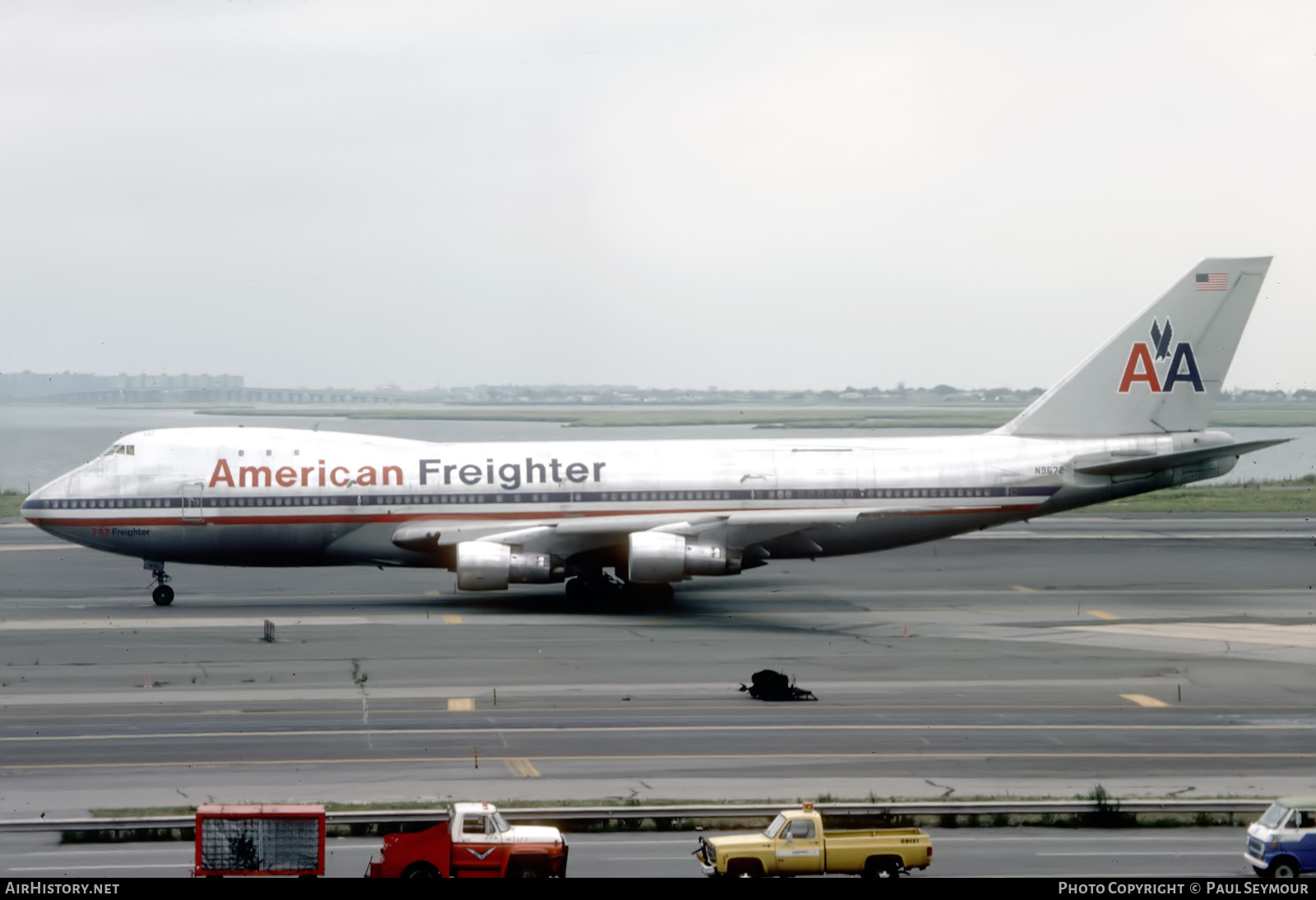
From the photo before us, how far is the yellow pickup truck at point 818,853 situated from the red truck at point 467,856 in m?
2.19

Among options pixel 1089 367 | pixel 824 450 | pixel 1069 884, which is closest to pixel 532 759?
pixel 1069 884

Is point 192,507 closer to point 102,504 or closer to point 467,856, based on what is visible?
point 102,504

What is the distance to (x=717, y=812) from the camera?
2147 centimetres

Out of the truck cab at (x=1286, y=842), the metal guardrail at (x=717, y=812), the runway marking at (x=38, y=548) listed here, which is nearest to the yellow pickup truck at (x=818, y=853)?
the metal guardrail at (x=717, y=812)

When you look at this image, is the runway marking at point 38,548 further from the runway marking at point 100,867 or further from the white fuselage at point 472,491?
the runway marking at point 100,867

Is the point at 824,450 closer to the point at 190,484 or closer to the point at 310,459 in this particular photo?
the point at 310,459

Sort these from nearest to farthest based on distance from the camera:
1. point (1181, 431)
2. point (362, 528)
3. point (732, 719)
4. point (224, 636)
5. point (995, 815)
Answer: point (995, 815), point (732, 719), point (224, 636), point (362, 528), point (1181, 431)

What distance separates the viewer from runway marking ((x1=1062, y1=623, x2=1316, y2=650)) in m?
39.6

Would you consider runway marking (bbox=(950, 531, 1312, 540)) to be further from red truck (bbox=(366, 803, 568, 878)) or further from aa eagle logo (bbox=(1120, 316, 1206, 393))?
red truck (bbox=(366, 803, 568, 878))

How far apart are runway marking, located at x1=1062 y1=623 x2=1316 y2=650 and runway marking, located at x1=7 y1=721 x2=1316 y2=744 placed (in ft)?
36.2

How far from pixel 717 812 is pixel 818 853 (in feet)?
12.3

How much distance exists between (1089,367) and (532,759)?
1231 inches

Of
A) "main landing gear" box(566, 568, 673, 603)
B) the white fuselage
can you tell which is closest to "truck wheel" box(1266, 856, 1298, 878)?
the white fuselage

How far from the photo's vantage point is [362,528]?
47375 millimetres
